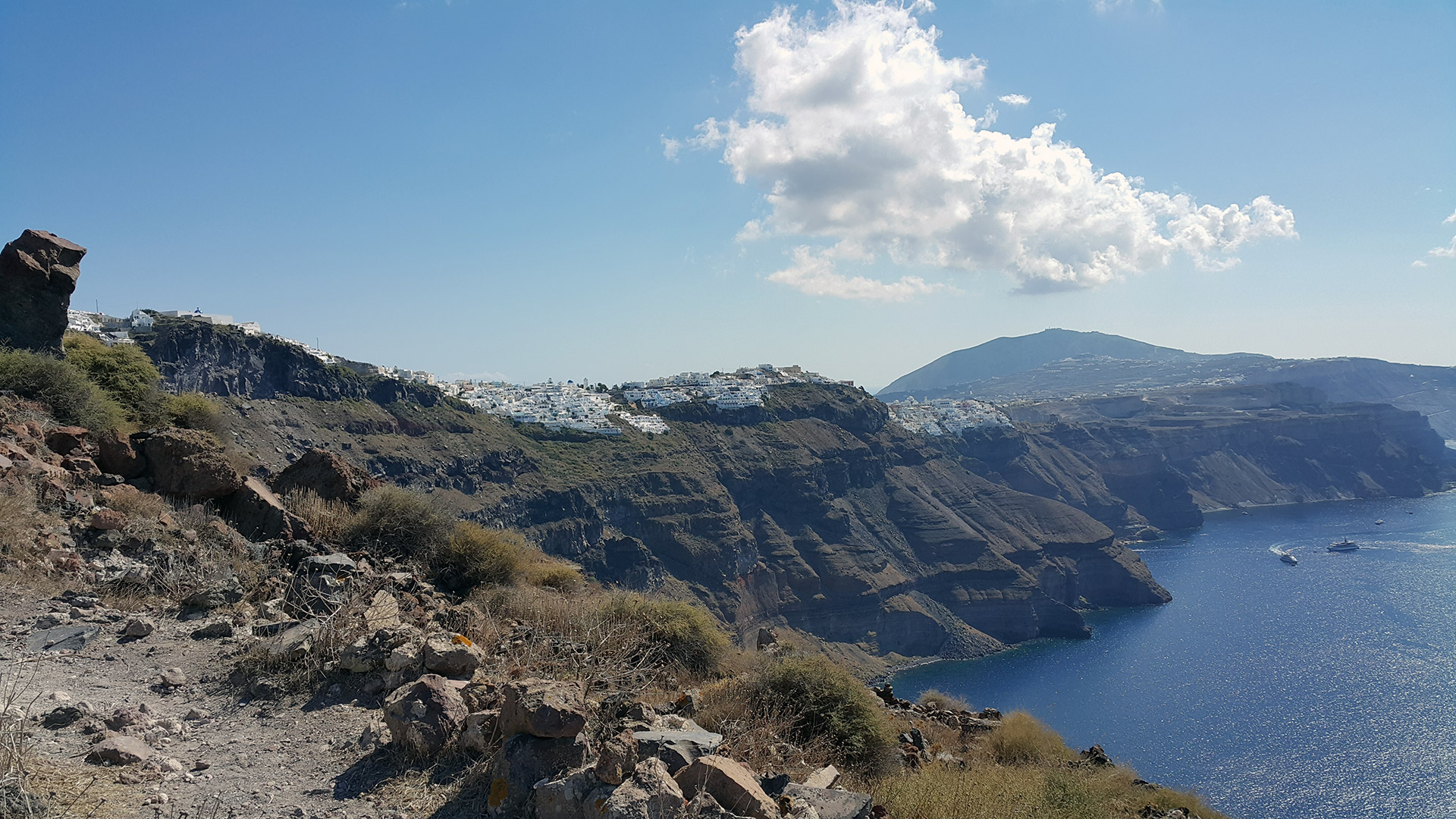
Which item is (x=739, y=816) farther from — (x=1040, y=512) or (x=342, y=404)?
(x=1040, y=512)

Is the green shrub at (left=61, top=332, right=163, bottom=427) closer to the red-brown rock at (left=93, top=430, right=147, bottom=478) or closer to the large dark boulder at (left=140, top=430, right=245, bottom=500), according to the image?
the red-brown rock at (left=93, top=430, right=147, bottom=478)

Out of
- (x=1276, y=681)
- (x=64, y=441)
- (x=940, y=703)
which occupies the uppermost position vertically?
(x=64, y=441)

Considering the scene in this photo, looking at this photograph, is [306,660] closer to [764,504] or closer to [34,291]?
[34,291]

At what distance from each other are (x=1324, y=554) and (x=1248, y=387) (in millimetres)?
117304

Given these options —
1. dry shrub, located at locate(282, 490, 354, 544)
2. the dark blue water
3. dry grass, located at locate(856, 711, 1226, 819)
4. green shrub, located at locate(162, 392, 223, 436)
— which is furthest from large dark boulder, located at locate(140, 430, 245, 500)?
the dark blue water

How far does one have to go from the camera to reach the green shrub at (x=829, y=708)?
7.21 metres

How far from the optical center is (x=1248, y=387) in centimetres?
19538

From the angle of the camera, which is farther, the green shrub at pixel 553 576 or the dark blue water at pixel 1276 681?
the dark blue water at pixel 1276 681

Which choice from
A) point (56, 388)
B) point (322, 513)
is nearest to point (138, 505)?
point (322, 513)

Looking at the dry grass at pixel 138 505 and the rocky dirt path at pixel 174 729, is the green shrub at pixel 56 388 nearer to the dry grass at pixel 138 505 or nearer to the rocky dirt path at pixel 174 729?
the dry grass at pixel 138 505

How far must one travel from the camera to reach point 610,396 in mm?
110438

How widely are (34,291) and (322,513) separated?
798cm

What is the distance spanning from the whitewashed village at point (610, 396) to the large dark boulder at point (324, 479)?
181ft

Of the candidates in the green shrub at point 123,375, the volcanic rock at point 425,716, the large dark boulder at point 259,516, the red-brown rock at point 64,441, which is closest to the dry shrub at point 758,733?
the volcanic rock at point 425,716
